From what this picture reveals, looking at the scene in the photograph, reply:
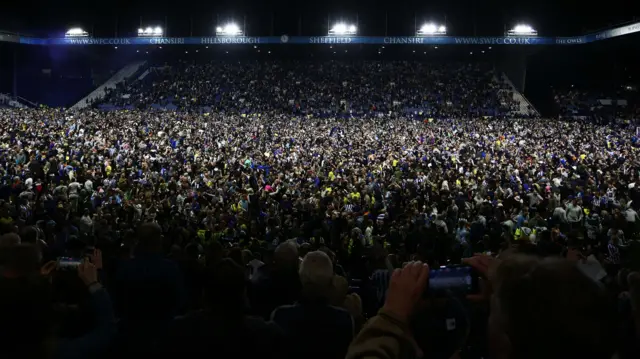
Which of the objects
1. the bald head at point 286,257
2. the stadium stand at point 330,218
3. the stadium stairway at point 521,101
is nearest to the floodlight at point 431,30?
the stadium stand at point 330,218

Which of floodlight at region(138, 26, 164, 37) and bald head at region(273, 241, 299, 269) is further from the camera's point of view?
floodlight at region(138, 26, 164, 37)

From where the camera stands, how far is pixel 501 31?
4469 centimetres

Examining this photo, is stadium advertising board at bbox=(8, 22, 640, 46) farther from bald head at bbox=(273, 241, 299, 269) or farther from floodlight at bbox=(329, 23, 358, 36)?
bald head at bbox=(273, 241, 299, 269)

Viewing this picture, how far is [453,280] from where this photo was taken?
1932mm

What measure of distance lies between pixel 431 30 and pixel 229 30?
669 inches

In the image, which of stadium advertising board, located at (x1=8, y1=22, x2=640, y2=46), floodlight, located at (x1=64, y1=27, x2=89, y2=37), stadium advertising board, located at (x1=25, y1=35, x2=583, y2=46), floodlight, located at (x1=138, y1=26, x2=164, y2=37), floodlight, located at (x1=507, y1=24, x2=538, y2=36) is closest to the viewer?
stadium advertising board, located at (x1=8, y1=22, x2=640, y2=46)

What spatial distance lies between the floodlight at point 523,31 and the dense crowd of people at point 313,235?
32.2 feet

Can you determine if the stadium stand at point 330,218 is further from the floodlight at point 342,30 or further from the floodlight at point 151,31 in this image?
the floodlight at point 151,31

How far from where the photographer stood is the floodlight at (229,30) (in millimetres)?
46281

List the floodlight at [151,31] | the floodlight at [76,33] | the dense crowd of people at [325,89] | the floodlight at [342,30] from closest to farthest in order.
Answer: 1. the dense crowd of people at [325,89]
2. the floodlight at [342,30]
3. the floodlight at [151,31]
4. the floodlight at [76,33]

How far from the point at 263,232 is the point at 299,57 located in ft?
143

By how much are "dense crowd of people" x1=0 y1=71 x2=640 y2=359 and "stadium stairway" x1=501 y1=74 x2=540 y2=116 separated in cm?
497

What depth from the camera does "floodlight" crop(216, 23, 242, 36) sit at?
46.3m

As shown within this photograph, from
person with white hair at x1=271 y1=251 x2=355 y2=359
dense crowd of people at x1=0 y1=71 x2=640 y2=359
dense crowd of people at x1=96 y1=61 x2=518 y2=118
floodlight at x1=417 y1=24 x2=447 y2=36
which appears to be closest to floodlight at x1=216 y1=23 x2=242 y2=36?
dense crowd of people at x1=96 y1=61 x2=518 y2=118
